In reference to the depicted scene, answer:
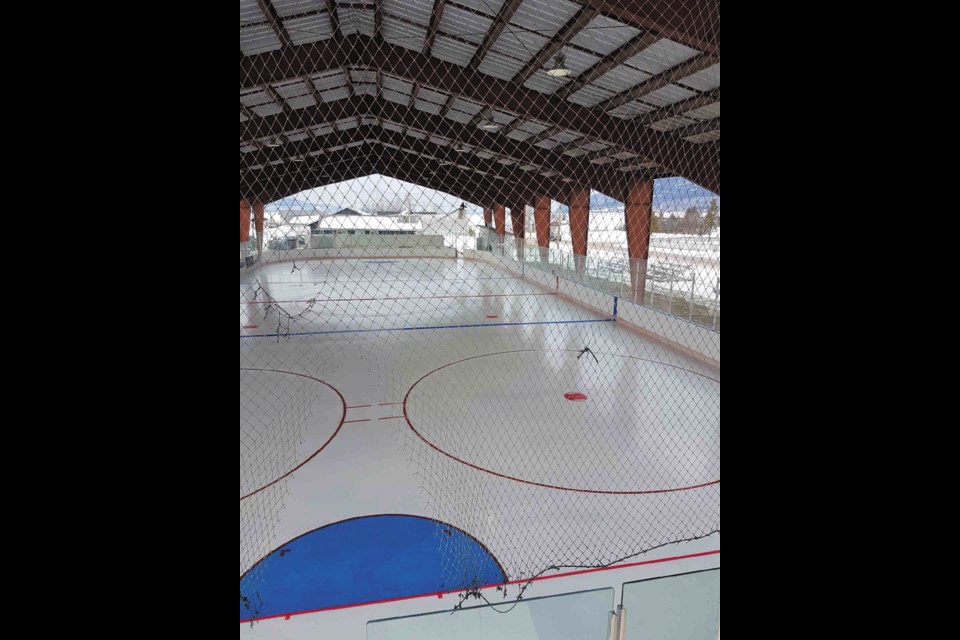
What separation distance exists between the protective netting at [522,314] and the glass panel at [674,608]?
0.63m

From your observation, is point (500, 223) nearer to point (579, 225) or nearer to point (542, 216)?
point (542, 216)

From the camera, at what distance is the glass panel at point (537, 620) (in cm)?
129

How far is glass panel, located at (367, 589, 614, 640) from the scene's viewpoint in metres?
1.29

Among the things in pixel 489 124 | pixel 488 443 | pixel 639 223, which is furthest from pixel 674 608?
pixel 489 124

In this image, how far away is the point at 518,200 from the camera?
8930 mm

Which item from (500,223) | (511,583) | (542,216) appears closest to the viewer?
(511,583)

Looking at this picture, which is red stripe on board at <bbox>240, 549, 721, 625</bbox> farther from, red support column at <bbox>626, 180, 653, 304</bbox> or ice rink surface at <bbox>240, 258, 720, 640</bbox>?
red support column at <bbox>626, 180, 653, 304</bbox>

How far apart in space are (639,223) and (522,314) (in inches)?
90.2

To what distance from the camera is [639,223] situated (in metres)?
5.55

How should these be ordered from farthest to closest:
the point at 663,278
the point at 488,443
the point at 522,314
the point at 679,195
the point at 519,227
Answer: the point at 519,227
the point at 522,314
the point at 663,278
the point at 679,195
the point at 488,443

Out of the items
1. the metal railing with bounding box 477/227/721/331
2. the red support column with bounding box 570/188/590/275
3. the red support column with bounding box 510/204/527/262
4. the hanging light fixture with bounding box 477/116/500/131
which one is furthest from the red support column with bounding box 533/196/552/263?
the hanging light fixture with bounding box 477/116/500/131
